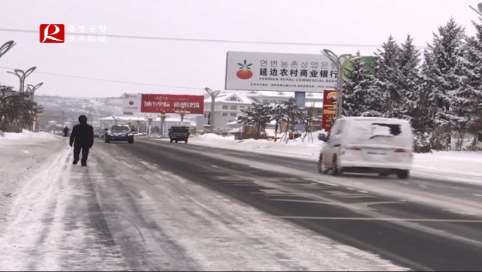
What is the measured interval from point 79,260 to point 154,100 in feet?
339

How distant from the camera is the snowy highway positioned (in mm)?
6469

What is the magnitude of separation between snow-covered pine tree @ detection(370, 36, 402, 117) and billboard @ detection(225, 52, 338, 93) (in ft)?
21.9

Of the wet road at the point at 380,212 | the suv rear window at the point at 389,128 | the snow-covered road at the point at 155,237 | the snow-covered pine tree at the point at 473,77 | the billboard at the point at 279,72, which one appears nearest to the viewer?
the snow-covered road at the point at 155,237

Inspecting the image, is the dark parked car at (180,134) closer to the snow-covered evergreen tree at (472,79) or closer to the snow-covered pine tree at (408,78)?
the snow-covered pine tree at (408,78)

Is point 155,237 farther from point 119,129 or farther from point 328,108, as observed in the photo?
point 328,108

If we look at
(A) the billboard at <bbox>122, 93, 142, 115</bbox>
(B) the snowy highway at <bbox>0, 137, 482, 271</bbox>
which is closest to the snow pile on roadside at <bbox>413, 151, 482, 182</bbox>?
(B) the snowy highway at <bbox>0, 137, 482, 271</bbox>

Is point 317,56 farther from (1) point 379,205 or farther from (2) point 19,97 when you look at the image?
(1) point 379,205

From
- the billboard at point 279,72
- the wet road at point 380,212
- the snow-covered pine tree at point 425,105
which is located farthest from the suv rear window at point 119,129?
the wet road at point 380,212

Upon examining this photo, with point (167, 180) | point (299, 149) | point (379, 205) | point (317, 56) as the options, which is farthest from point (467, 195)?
point (317, 56)

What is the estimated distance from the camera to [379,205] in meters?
11.9

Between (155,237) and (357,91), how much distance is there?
51440 millimetres

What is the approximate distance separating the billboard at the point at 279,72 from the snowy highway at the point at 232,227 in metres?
50.5

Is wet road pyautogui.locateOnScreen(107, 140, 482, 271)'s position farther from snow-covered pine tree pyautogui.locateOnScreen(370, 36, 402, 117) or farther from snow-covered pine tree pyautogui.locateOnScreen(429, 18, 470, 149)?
snow-covered pine tree pyautogui.locateOnScreen(370, 36, 402, 117)

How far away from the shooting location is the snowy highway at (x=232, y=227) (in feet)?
21.2
